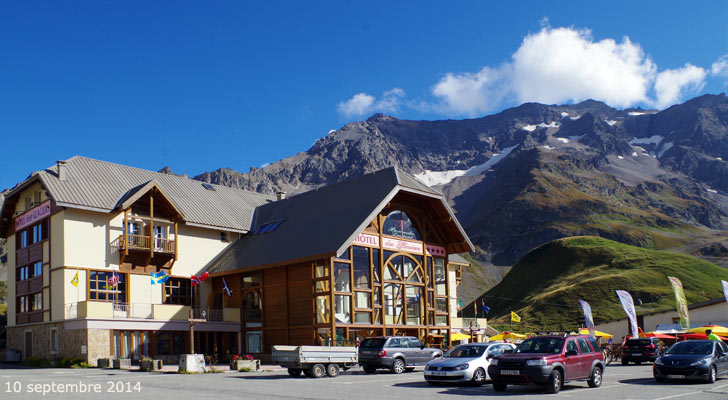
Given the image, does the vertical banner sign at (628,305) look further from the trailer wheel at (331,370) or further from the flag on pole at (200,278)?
the flag on pole at (200,278)

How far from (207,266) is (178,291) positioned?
2.36 m

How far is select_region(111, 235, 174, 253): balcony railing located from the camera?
3903 centimetres

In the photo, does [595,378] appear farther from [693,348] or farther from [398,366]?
[398,366]

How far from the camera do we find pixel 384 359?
94.5 feet

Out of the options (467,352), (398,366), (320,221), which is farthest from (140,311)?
(467,352)

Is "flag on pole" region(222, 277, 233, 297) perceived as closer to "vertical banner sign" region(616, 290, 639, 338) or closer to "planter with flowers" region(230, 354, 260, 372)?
"planter with flowers" region(230, 354, 260, 372)

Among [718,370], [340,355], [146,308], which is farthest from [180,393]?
[146,308]

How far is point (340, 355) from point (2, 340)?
104ft

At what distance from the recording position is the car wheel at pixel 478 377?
22755 millimetres

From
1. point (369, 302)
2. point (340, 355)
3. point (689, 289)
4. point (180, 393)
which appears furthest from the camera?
point (689, 289)

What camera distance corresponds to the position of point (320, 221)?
39.8 meters

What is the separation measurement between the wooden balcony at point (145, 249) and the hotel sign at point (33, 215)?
13.9ft

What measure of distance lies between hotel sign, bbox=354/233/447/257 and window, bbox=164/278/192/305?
11893 mm

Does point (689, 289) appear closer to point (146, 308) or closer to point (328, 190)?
point (328, 190)
